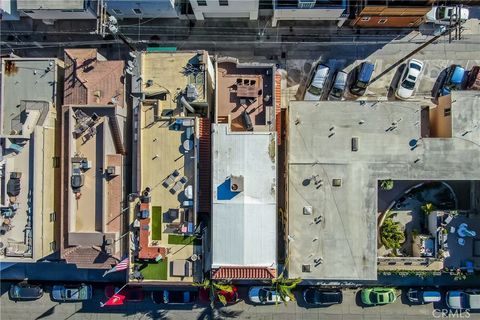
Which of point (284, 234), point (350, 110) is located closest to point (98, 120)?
point (284, 234)

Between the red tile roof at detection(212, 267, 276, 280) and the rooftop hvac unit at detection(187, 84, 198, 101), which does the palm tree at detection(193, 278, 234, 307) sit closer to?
the red tile roof at detection(212, 267, 276, 280)

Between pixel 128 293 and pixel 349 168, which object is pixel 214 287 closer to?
pixel 128 293

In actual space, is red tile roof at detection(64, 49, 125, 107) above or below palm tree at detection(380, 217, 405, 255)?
above

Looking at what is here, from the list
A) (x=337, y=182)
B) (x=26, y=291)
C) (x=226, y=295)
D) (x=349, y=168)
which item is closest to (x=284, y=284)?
(x=226, y=295)

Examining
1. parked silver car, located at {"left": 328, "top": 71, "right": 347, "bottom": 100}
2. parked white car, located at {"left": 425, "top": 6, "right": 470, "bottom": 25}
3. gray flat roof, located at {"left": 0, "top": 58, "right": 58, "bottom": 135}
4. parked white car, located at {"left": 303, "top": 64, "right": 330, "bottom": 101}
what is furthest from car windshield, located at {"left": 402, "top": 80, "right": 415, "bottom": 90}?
gray flat roof, located at {"left": 0, "top": 58, "right": 58, "bottom": 135}

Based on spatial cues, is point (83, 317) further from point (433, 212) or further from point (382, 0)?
point (382, 0)

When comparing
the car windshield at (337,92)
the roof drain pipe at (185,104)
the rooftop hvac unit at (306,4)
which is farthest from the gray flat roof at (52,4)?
the car windshield at (337,92)
